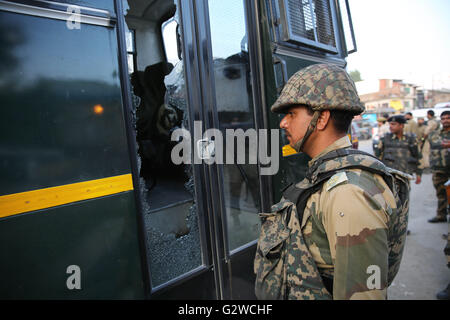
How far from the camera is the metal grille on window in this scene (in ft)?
6.74

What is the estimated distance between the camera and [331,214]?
2.96 ft

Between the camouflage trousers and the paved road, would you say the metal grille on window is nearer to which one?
the paved road

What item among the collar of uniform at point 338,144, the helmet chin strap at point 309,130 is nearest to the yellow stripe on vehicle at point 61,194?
the helmet chin strap at point 309,130

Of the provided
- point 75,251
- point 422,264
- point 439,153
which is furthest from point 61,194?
point 439,153

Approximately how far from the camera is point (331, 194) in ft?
3.03

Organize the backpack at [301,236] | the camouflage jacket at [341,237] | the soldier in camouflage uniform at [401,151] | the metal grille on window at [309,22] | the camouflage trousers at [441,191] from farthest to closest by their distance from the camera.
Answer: the camouflage trousers at [441,191], the soldier in camouflage uniform at [401,151], the metal grille on window at [309,22], the backpack at [301,236], the camouflage jacket at [341,237]

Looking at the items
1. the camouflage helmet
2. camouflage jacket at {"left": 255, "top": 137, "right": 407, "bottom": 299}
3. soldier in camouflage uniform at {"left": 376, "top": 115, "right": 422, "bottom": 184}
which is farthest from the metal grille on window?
soldier in camouflage uniform at {"left": 376, "top": 115, "right": 422, "bottom": 184}

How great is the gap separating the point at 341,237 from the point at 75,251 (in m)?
1.11

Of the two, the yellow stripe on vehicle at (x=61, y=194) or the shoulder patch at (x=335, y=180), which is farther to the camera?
the yellow stripe on vehicle at (x=61, y=194)

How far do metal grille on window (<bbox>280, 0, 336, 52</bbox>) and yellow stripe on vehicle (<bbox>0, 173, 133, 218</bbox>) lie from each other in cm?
165

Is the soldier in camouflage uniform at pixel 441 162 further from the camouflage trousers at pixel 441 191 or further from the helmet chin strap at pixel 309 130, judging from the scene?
the helmet chin strap at pixel 309 130

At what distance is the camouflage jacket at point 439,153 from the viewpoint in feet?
14.1

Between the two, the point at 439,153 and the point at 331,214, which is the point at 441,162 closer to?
the point at 439,153

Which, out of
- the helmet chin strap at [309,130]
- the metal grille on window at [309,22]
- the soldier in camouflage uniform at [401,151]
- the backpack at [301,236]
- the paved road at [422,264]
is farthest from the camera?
the soldier in camouflage uniform at [401,151]
